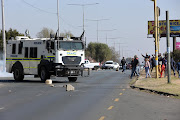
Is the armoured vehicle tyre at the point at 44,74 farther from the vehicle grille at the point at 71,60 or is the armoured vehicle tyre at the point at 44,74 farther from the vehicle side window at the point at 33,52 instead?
the vehicle grille at the point at 71,60

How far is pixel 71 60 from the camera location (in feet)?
91.9

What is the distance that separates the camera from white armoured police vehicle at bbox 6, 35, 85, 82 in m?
27.5

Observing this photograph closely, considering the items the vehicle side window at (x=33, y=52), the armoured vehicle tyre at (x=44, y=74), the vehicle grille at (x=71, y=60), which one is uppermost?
the vehicle side window at (x=33, y=52)

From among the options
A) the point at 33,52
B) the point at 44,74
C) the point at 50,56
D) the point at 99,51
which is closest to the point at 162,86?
the point at 50,56

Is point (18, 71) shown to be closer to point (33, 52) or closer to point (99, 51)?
point (33, 52)

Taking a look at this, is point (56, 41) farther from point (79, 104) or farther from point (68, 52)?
point (79, 104)

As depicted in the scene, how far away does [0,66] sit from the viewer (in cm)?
4966

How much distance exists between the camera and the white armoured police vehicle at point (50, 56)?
90.2 feet

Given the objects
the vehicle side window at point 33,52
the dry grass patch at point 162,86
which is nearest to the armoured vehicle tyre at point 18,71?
the vehicle side window at point 33,52

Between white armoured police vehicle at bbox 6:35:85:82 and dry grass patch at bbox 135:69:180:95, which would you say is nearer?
dry grass patch at bbox 135:69:180:95

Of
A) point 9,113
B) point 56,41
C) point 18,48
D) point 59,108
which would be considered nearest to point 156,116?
point 59,108

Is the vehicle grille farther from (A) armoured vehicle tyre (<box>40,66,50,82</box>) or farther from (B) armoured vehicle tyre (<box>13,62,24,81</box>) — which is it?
(B) armoured vehicle tyre (<box>13,62,24,81</box>)

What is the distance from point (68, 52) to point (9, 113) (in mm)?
15903

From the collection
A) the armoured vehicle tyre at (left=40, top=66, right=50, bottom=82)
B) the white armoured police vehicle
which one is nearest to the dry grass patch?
the white armoured police vehicle
